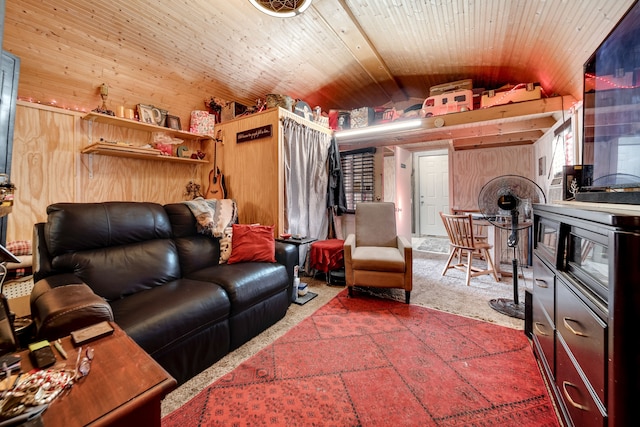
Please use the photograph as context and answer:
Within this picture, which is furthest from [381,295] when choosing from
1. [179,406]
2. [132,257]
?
[132,257]

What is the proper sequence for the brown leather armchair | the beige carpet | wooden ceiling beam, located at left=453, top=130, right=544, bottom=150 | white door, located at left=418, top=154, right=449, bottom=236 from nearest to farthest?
the beige carpet < the brown leather armchair < wooden ceiling beam, located at left=453, top=130, right=544, bottom=150 < white door, located at left=418, top=154, right=449, bottom=236

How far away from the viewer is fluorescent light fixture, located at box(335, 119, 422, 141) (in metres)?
3.27

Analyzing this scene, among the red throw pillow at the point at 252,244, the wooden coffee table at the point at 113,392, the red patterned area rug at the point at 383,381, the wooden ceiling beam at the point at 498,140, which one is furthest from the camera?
the wooden ceiling beam at the point at 498,140

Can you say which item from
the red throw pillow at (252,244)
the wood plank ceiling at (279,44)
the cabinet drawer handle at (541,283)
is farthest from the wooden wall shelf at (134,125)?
the cabinet drawer handle at (541,283)

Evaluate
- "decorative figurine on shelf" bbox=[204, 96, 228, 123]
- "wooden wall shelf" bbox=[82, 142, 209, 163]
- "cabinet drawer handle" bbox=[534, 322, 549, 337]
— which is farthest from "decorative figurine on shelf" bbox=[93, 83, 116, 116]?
"cabinet drawer handle" bbox=[534, 322, 549, 337]

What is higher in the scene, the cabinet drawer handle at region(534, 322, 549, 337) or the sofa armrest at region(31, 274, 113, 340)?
the sofa armrest at region(31, 274, 113, 340)

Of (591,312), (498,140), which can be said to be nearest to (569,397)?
(591,312)

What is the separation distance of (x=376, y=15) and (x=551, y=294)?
2636 mm

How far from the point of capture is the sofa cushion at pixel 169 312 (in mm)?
1285

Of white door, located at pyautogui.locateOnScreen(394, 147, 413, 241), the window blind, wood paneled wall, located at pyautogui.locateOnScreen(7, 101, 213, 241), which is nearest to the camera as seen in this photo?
wood paneled wall, located at pyautogui.locateOnScreen(7, 101, 213, 241)

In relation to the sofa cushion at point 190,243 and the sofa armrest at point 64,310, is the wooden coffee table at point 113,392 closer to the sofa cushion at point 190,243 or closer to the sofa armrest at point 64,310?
the sofa armrest at point 64,310

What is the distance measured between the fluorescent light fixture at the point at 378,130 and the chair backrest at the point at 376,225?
1.06m

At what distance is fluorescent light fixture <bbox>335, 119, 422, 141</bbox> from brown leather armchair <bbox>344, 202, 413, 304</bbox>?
1.15m

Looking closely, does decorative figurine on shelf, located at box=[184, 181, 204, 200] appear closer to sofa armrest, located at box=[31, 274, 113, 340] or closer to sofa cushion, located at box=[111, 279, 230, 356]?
sofa cushion, located at box=[111, 279, 230, 356]
